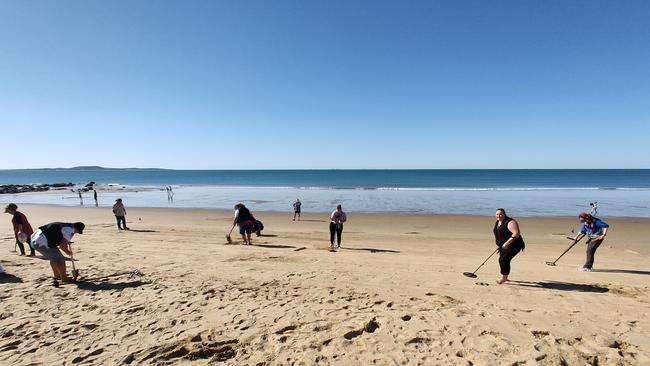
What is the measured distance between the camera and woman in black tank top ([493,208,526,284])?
6.41m

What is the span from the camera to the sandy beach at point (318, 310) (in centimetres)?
406

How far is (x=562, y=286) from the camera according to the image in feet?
21.8

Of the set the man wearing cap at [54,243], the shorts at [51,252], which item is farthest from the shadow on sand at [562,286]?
the shorts at [51,252]

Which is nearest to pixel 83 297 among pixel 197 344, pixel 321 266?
pixel 197 344

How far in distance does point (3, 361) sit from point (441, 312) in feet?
19.1

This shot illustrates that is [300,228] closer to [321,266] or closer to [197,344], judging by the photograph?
[321,266]

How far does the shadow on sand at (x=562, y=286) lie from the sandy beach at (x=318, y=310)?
36mm

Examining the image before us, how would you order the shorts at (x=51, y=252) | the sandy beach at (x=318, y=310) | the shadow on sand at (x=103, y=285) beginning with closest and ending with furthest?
the sandy beach at (x=318, y=310) → the shadow on sand at (x=103, y=285) → the shorts at (x=51, y=252)

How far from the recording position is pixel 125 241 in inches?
459

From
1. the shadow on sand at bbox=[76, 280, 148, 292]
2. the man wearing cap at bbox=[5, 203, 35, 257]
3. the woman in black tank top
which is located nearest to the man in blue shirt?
the woman in black tank top

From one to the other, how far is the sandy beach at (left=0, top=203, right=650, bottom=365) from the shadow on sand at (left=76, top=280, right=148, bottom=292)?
0.05m

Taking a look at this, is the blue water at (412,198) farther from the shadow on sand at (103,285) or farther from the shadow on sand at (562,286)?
the shadow on sand at (103,285)

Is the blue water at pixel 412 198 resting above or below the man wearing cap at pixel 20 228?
below

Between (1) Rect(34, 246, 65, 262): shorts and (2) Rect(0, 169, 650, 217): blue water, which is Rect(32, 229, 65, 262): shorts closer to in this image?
(1) Rect(34, 246, 65, 262): shorts
